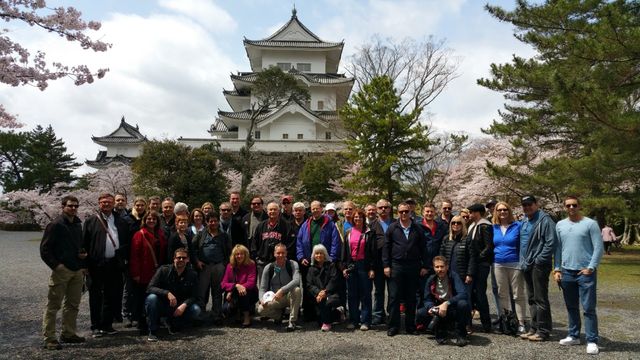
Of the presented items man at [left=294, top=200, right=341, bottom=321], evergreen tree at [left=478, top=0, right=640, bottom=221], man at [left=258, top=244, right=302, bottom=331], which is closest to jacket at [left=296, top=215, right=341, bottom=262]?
man at [left=294, top=200, right=341, bottom=321]

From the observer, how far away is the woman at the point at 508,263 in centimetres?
526

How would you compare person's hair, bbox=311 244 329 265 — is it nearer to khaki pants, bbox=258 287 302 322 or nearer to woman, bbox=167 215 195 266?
khaki pants, bbox=258 287 302 322

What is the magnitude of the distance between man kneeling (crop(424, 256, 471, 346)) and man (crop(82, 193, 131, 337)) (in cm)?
358

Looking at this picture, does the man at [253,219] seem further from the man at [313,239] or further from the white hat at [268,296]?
the white hat at [268,296]

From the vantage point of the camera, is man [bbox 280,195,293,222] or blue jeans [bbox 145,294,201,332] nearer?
blue jeans [bbox 145,294,201,332]

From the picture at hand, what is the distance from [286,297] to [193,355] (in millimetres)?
1515

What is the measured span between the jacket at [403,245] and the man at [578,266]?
1.44 m

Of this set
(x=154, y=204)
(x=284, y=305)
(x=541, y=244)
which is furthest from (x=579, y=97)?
(x=154, y=204)

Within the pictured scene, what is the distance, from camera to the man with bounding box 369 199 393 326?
18.8 ft

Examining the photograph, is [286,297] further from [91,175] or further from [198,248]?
[91,175]

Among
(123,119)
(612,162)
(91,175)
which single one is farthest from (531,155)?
(123,119)

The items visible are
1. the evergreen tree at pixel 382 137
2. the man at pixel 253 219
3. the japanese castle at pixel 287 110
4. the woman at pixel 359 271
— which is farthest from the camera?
the japanese castle at pixel 287 110

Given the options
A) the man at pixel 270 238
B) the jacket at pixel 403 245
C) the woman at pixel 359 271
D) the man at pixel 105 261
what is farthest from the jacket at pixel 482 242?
the man at pixel 105 261

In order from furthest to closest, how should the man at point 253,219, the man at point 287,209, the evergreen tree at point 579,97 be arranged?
the evergreen tree at point 579,97 → the man at point 287,209 → the man at point 253,219
